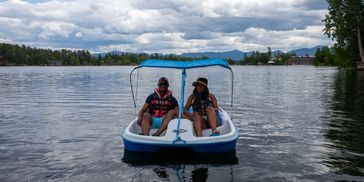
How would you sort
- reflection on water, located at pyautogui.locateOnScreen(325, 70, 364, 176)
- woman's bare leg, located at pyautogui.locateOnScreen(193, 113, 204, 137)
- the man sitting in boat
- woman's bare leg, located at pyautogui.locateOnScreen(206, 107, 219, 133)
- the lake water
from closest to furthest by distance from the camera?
1. the lake water
2. reflection on water, located at pyautogui.locateOnScreen(325, 70, 364, 176)
3. woman's bare leg, located at pyautogui.locateOnScreen(193, 113, 204, 137)
4. woman's bare leg, located at pyautogui.locateOnScreen(206, 107, 219, 133)
5. the man sitting in boat

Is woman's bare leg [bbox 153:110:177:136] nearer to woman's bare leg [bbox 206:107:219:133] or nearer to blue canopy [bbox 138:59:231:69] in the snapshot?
woman's bare leg [bbox 206:107:219:133]

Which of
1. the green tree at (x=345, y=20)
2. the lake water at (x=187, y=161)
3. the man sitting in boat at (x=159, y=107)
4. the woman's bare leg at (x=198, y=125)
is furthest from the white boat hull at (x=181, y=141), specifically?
the green tree at (x=345, y=20)

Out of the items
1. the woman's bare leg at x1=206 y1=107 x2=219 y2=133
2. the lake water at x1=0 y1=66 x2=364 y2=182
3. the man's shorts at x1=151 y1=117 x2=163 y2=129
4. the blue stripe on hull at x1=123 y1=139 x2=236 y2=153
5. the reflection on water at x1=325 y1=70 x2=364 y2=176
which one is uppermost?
the woman's bare leg at x1=206 y1=107 x2=219 y2=133

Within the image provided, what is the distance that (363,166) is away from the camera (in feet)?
30.8

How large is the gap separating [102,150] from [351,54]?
226 feet

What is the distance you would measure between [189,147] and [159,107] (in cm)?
266

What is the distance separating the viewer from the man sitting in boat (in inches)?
449

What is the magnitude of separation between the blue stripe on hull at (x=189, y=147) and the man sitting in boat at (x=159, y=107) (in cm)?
119

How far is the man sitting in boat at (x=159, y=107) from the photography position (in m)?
11.4

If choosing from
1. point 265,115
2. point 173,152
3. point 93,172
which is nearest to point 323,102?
point 265,115

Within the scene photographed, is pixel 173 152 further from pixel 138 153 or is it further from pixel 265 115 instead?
pixel 265 115

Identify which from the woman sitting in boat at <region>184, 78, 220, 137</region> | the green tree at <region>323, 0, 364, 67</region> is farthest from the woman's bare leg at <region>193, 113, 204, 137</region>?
the green tree at <region>323, 0, 364, 67</region>

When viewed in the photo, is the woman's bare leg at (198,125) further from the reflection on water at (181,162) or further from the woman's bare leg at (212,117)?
the reflection on water at (181,162)

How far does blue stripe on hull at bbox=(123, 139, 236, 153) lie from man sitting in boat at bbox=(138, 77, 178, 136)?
119cm
